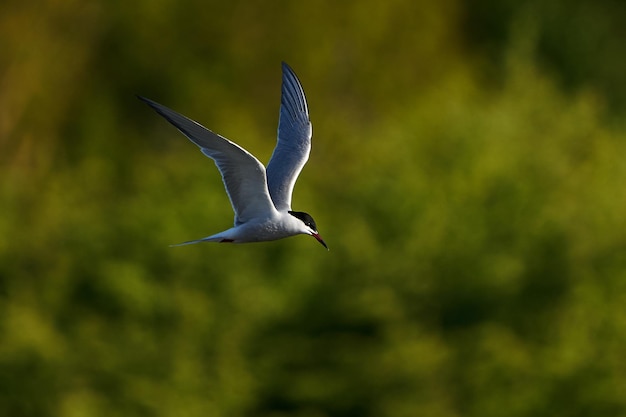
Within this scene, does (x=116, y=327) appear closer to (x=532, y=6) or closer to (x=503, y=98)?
(x=503, y=98)

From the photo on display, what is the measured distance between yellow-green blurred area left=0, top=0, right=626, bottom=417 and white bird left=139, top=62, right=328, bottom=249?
4.76m

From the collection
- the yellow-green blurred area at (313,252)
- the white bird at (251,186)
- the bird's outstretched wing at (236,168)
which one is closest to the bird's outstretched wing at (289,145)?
the white bird at (251,186)

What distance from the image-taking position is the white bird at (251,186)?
18.3 ft

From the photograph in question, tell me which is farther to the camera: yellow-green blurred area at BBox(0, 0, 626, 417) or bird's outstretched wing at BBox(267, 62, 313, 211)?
yellow-green blurred area at BBox(0, 0, 626, 417)

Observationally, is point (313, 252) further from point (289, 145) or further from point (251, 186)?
point (251, 186)

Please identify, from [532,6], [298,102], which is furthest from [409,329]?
[532,6]

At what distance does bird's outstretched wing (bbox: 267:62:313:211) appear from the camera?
634 centimetres

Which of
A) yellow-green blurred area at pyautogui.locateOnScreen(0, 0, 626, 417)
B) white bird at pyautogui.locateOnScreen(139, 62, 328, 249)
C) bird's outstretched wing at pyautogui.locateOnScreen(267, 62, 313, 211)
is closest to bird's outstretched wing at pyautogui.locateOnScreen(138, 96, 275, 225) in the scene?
white bird at pyautogui.locateOnScreen(139, 62, 328, 249)

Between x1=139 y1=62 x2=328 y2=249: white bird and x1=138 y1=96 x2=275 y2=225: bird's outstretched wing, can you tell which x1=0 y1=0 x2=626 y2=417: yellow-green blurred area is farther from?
x1=138 y1=96 x2=275 y2=225: bird's outstretched wing

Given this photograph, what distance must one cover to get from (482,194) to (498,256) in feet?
2.48

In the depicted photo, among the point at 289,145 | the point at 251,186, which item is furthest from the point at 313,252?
the point at 251,186

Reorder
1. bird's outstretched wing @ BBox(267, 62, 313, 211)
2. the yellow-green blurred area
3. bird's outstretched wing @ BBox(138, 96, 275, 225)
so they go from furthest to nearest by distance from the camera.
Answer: the yellow-green blurred area < bird's outstretched wing @ BBox(267, 62, 313, 211) < bird's outstretched wing @ BBox(138, 96, 275, 225)

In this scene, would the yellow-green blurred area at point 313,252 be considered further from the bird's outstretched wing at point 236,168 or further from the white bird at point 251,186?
the bird's outstretched wing at point 236,168

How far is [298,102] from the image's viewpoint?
680 centimetres
